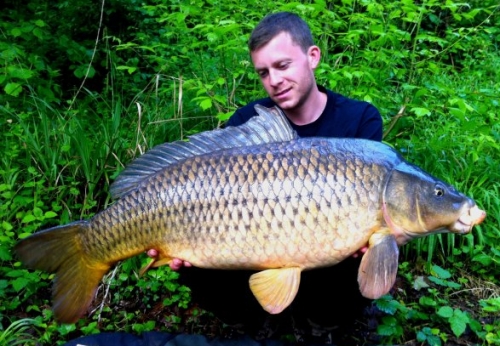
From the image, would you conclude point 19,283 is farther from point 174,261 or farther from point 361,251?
point 361,251

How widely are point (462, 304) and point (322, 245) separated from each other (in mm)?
1267

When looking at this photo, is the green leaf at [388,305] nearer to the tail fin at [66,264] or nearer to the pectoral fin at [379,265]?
the pectoral fin at [379,265]

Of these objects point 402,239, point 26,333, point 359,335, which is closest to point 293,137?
point 402,239

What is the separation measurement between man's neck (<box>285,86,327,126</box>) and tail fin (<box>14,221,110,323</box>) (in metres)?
0.85

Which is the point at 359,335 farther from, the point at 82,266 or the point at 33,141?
the point at 33,141

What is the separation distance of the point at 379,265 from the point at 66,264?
992mm

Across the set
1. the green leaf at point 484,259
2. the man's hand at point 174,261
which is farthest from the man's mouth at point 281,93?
the green leaf at point 484,259

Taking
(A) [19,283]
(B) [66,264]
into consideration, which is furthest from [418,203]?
(A) [19,283]

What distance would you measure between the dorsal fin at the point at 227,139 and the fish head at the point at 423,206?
361mm

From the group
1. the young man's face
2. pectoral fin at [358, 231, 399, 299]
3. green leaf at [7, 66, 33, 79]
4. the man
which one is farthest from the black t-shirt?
green leaf at [7, 66, 33, 79]

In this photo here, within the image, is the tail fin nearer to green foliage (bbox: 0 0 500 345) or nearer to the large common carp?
the large common carp

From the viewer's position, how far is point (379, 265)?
1437 mm

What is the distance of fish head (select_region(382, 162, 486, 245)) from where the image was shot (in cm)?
145

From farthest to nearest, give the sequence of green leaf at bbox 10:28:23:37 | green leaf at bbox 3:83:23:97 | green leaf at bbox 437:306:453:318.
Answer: green leaf at bbox 10:28:23:37 → green leaf at bbox 3:83:23:97 → green leaf at bbox 437:306:453:318
